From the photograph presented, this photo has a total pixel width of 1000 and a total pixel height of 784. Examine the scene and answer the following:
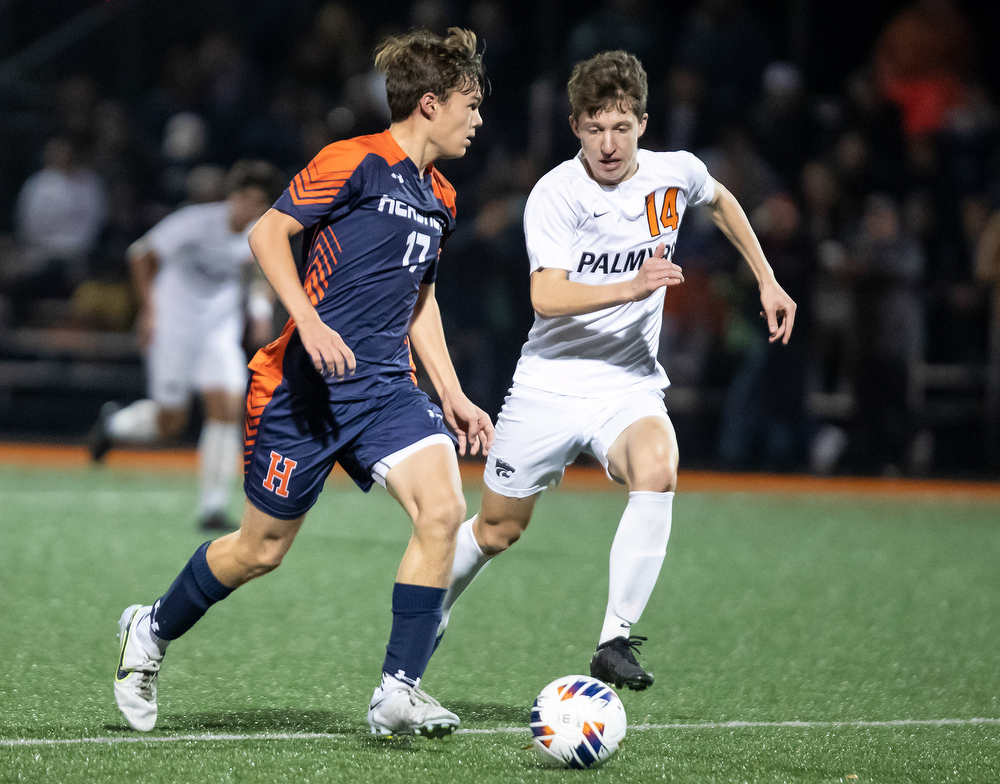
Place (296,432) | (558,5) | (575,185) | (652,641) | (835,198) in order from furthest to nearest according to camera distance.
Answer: (558,5)
(835,198)
(652,641)
(575,185)
(296,432)

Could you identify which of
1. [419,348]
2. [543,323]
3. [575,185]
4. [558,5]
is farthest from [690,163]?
[558,5]

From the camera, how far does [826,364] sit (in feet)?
42.8

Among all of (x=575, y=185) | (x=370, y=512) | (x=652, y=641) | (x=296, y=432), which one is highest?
(x=575, y=185)

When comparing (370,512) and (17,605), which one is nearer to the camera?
(17,605)

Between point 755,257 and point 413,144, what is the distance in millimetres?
1350

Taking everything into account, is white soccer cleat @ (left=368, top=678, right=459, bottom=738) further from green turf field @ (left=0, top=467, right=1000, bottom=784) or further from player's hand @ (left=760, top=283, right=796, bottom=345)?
player's hand @ (left=760, top=283, right=796, bottom=345)

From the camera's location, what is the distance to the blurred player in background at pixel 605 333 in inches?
178

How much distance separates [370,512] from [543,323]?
541cm

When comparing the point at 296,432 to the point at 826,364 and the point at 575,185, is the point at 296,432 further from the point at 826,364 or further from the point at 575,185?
the point at 826,364

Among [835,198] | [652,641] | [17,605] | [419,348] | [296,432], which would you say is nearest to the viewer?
[296,432]

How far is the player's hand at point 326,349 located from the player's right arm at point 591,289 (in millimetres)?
829

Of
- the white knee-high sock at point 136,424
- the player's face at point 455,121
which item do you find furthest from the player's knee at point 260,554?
the white knee-high sock at point 136,424

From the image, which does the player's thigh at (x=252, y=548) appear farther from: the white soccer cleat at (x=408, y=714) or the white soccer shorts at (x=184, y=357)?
the white soccer shorts at (x=184, y=357)

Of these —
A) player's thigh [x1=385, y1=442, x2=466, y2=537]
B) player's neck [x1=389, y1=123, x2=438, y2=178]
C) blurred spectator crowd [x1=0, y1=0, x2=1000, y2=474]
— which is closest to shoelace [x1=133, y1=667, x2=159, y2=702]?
player's thigh [x1=385, y1=442, x2=466, y2=537]
